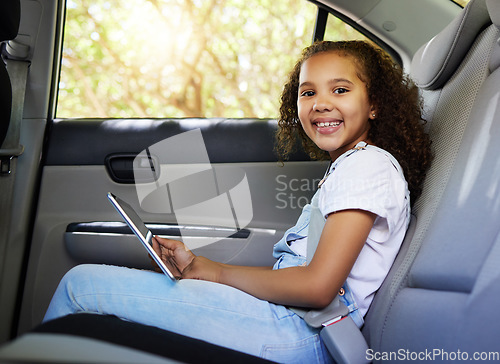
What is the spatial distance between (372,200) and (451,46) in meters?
0.44

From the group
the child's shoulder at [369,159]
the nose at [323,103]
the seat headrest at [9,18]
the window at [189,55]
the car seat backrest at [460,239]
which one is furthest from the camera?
the window at [189,55]

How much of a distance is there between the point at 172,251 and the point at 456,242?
0.60 meters

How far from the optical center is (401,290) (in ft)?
3.31

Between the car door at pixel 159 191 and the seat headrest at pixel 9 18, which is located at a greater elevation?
the seat headrest at pixel 9 18

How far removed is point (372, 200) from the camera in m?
1.04

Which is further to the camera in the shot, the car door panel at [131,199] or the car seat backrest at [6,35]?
the car door panel at [131,199]

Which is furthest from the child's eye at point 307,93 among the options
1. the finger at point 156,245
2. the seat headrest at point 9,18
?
the seat headrest at point 9,18

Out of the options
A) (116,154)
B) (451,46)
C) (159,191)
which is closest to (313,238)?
(451,46)

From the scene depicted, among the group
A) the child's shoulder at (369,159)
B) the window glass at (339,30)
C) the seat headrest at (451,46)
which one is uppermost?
the window glass at (339,30)

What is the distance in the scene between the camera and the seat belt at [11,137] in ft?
5.84

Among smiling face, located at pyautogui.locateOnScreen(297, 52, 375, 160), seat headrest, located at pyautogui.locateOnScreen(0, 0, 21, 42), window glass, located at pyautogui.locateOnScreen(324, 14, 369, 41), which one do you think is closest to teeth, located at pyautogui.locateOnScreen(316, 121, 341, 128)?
smiling face, located at pyautogui.locateOnScreen(297, 52, 375, 160)

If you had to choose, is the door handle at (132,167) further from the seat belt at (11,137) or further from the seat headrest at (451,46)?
the seat headrest at (451,46)

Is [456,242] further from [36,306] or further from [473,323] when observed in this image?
[36,306]

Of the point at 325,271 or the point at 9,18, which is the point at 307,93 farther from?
the point at 9,18
